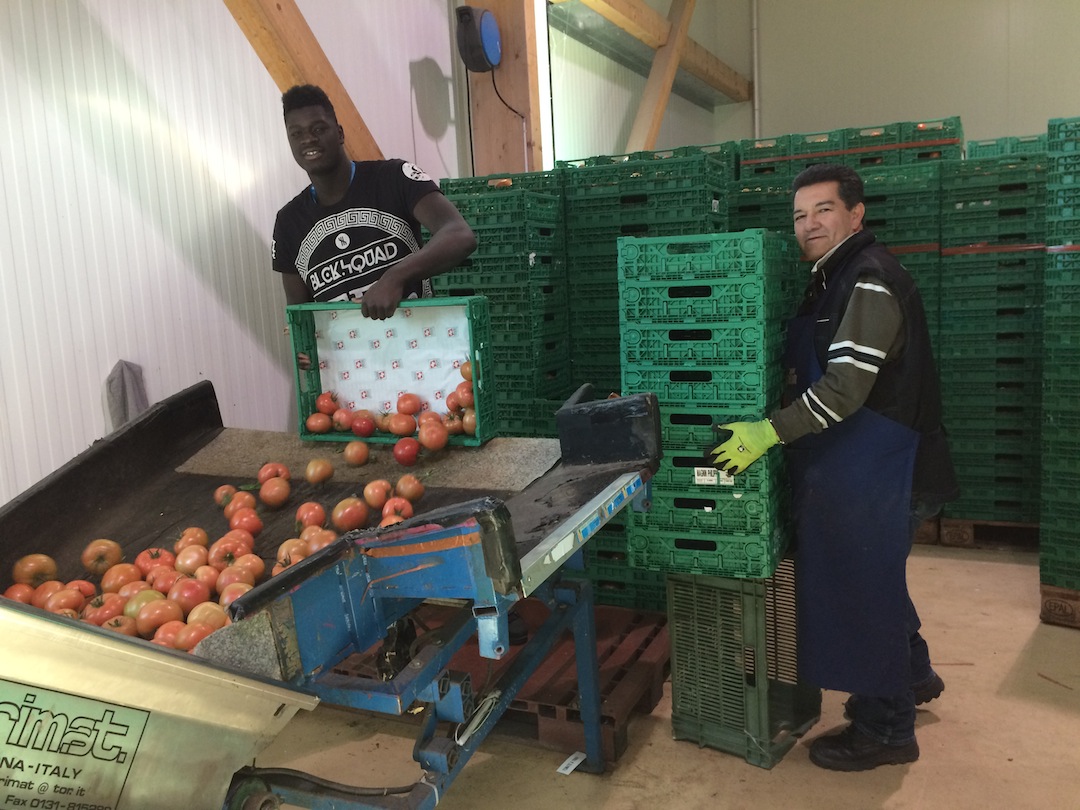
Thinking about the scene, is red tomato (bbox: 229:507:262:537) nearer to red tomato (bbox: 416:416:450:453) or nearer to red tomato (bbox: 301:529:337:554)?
red tomato (bbox: 301:529:337:554)

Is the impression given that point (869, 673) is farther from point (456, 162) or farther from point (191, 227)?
point (456, 162)

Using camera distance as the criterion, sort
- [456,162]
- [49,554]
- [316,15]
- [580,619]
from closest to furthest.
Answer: [49,554] < [580,619] < [316,15] < [456,162]

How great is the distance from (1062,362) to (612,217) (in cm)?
218

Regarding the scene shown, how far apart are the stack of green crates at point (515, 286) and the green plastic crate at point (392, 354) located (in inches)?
38.7

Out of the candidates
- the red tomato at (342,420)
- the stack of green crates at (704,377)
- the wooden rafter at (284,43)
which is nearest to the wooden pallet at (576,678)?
the stack of green crates at (704,377)

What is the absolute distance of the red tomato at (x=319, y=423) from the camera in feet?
9.80

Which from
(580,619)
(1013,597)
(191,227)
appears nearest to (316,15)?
(191,227)

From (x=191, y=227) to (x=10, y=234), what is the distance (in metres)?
0.97

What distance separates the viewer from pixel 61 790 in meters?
1.25

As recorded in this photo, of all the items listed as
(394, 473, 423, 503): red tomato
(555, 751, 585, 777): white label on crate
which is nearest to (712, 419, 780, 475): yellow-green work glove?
(394, 473, 423, 503): red tomato

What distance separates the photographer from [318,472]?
2682 mm

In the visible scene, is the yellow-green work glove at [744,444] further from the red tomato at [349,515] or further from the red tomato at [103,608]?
the red tomato at [103,608]

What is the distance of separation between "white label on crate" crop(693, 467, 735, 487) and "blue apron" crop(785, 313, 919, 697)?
292 mm

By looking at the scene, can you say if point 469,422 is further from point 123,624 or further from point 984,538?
point 984,538
